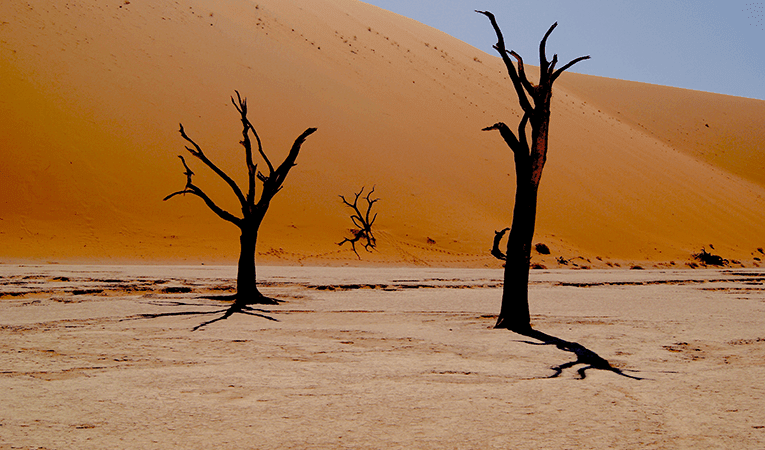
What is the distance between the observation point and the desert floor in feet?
10.3

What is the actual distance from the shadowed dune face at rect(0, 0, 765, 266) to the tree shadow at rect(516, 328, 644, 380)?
13.2 meters

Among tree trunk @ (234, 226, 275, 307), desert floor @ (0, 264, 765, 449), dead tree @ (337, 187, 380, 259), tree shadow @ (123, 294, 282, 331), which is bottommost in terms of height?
desert floor @ (0, 264, 765, 449)

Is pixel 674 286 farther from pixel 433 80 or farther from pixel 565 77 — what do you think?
pixel 565 77

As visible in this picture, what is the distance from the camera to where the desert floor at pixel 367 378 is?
3148mm

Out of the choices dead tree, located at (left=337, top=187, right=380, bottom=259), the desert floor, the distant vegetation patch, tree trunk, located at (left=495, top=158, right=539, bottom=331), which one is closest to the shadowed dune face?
dead tree, located at (left=337, top=187, right=380, bottom=259)

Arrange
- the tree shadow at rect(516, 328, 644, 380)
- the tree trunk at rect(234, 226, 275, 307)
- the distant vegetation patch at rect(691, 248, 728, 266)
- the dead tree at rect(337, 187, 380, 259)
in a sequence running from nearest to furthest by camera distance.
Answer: the tree shadow at rect(516, 328, 644, 380) → the tree trunk at rect(234, 226, 275, 307) → the dead tree at rect(337, 187, 380, 259) → the distant vegetation patch at rect(691, 248, 728, 266)

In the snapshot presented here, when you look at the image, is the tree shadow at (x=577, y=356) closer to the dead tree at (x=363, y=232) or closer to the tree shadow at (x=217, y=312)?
the tree shadow at (x=217, y=312)

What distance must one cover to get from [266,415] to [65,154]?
771 inches

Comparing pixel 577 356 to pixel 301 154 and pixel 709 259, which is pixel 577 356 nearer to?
pixel 301 154

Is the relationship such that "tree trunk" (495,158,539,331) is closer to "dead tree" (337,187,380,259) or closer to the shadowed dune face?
A: the shadowed dune face

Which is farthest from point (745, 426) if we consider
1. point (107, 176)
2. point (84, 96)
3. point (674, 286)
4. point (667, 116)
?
point (667, 116)

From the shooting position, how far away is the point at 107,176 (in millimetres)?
19969

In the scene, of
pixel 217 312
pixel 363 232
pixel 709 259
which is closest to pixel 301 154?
pixel 363 232

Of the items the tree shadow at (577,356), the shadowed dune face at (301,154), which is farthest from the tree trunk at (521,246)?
the shadowed dune face at (301,154)
